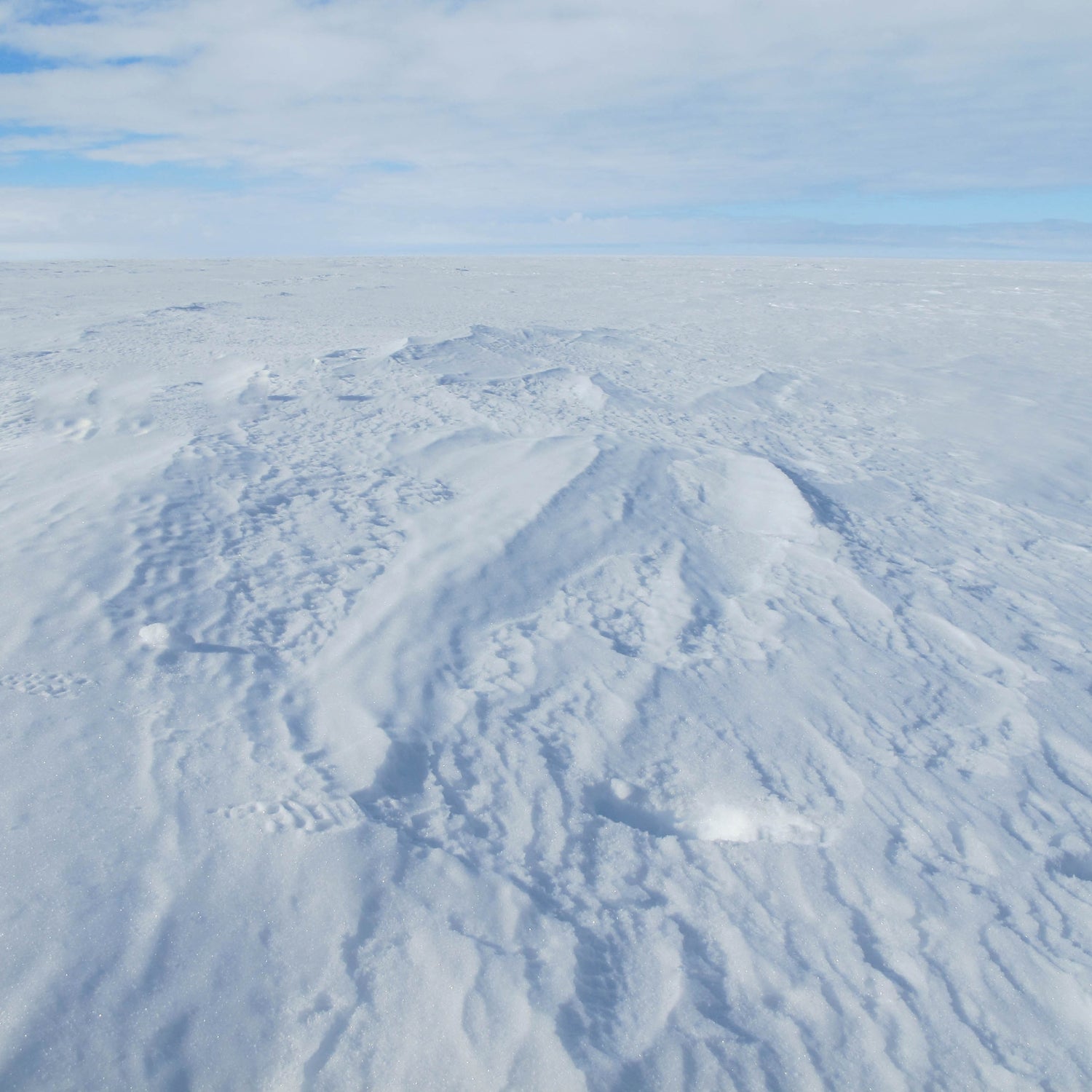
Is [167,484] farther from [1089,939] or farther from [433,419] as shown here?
[1089,939]

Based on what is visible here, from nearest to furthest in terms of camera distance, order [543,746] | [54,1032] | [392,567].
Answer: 1. [54,1032]
2. [543,746]
3. [392,567]

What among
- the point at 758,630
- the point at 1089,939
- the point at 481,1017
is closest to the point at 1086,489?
the point at 758,630

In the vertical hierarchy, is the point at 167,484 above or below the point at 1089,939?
above

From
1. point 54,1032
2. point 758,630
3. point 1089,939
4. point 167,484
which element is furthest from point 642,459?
point 54,1032

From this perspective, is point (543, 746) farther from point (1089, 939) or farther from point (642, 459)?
point (642, 459)

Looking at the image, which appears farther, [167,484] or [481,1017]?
[167,484]

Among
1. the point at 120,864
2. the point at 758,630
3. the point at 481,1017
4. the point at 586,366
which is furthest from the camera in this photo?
the point at 586,366
